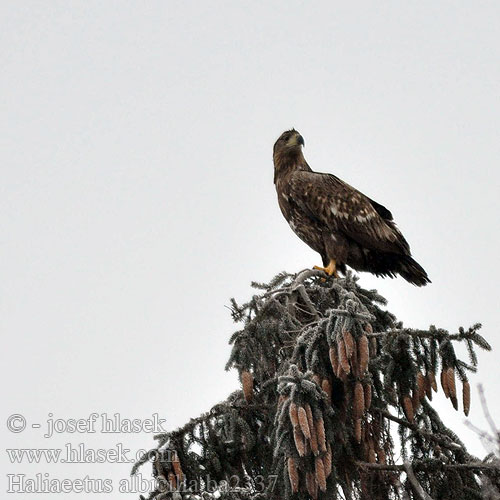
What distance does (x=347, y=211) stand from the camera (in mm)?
9148

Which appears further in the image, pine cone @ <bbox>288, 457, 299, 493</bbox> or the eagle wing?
the eagle wing

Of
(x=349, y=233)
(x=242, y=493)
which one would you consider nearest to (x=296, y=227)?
(x=349, y=233)

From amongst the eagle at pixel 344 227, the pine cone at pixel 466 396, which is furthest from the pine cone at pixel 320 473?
the eagle at pixel 344 227

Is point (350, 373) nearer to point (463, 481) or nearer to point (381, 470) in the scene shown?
point (381, 470)

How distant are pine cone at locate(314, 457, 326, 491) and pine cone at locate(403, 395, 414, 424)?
94cm

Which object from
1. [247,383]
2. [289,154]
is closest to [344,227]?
[289,154]

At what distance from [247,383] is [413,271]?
385 cm

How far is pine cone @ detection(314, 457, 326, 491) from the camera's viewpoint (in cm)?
474

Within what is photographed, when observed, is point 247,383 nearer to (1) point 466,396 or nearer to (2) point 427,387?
(2) point 427,387

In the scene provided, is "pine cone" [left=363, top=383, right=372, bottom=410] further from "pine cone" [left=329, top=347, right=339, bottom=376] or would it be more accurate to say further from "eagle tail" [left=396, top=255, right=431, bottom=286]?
"eagle tail" [left=396, top=255, right=431, bottom=286]

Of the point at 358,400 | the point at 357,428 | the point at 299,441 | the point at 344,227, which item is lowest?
the point at 299,441

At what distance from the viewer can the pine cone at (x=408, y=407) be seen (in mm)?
5527

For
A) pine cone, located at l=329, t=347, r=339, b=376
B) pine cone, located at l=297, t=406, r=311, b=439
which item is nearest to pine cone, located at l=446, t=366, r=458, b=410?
pine cone, located at l=329, t=347, r=339, b=376

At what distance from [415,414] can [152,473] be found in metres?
1.62
